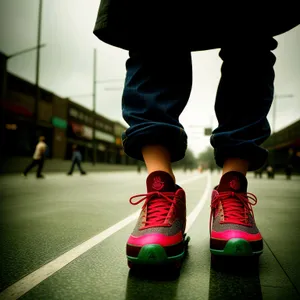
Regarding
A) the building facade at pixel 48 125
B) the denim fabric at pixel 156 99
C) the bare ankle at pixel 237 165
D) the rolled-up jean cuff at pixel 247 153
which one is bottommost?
the bare ankle at pixel 237 165

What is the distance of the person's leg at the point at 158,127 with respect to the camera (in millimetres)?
1117

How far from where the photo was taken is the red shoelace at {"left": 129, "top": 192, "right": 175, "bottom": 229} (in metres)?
1.08

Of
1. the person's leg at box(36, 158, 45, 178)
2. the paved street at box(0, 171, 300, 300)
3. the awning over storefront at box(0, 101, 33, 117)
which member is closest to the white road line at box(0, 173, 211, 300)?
the paved street at box(0, 171, 300, 300)

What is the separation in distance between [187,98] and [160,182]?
46 cm

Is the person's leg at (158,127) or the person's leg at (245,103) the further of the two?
the person's leg at (245,103)

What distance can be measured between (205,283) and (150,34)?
3.30 feet

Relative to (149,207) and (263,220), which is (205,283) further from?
(263,220)

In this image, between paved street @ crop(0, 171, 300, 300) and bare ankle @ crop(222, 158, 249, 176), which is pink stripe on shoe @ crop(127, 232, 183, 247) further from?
bare ankle @ crop(222, 158, 249, 176)

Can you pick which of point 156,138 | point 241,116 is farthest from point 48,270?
point 241,116

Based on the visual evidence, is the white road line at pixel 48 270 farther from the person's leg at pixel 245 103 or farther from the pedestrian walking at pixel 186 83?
the person's leg at pixel 245 103

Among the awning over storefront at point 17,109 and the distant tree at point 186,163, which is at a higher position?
the awning over storefront at point 17,109

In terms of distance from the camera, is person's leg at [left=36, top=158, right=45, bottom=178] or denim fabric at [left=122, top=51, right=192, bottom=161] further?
person's leg at [left=36, top=158, right=45, bottom=178]

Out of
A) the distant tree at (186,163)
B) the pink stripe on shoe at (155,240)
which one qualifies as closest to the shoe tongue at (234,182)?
the pink stripe on shoe at (155,240)

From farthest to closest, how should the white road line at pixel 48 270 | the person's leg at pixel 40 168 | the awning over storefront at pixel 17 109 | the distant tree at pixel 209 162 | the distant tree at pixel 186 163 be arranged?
the distant tree at pixel 186 163
the distant tree at pixel 209 162
the awning over storefront at pixel 17 109
the person's leg at pixel 40 168
the white road line at pixel 48 270
